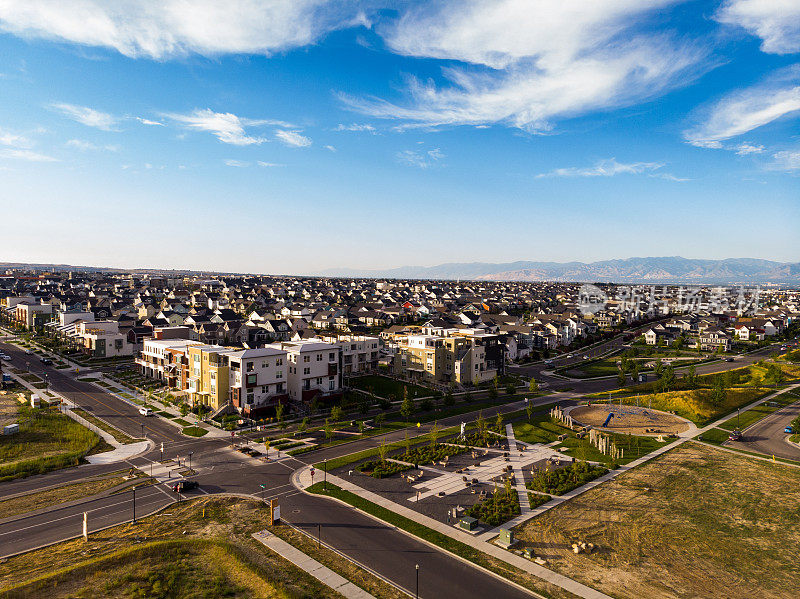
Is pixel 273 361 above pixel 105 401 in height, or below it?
above

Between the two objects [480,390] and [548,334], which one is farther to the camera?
[548,334]

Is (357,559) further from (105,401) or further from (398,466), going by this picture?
(105,401)

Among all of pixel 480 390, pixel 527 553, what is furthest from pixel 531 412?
pixel 527 553

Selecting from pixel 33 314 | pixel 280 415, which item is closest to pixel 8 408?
pixel 280 415

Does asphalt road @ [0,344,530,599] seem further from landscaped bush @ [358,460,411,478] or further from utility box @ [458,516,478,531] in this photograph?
landscaped bush @ [358,460,411,478]

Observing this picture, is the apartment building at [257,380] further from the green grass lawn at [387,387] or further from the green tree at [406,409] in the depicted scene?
the green grass lawn at [387,387]

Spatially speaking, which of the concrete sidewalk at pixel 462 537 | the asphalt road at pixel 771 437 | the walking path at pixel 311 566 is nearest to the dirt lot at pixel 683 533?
the concrete sidewalk at pixel 462 537

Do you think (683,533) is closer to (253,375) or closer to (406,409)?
(406,409)

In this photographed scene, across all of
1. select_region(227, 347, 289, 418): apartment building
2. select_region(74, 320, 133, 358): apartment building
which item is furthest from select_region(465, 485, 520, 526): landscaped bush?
select_region(74, 320, 133, 358): apartment building
